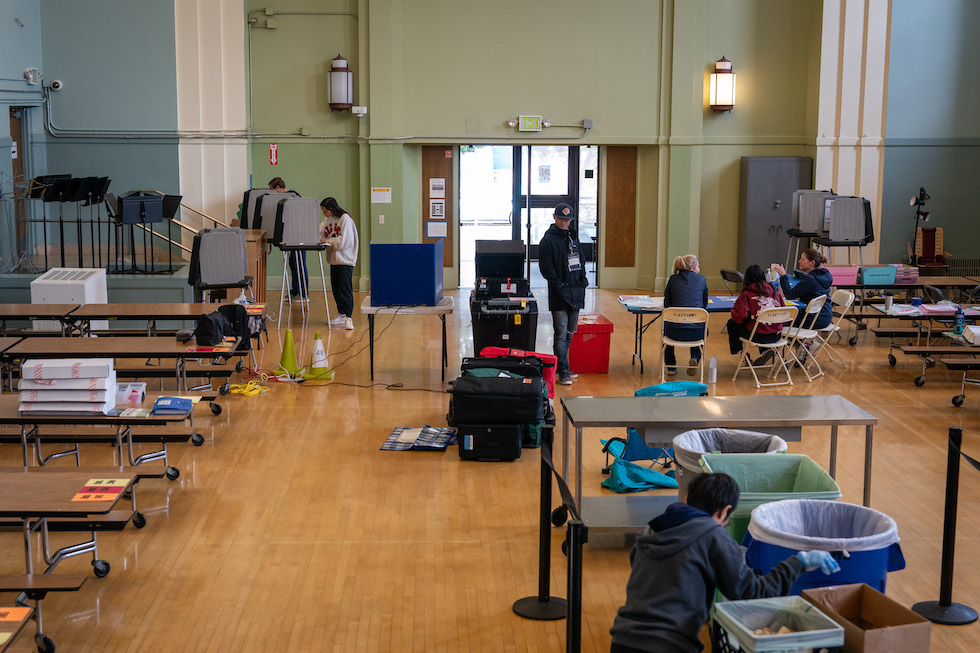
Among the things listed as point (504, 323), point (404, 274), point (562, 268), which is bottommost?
point (504, 323)

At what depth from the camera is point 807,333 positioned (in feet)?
34.0

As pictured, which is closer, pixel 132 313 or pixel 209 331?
pixel 209 331

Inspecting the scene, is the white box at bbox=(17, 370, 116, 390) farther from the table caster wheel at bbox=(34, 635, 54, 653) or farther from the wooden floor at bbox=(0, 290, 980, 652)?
the table caster wheel at bbox=(34, 635, 54, 653)

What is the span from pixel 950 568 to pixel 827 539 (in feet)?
4.59

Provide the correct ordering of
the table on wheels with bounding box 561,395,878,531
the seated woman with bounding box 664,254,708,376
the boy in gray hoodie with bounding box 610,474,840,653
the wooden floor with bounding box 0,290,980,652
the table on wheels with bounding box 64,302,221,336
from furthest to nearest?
the seated woman with bounding box 664,254,708,376 < the table on wheels with bounding box 64,302,221,336 < the table on wheels with bounding box 561,395,878,531 < the wooden floor with bounding box 0,290,980,652 < the boy in gray hoodie with bounding box 610,474,840,653

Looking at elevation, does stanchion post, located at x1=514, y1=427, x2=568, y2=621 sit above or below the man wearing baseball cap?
below

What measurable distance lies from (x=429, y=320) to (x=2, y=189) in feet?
18.7

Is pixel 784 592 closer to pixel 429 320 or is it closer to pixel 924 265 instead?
pixel 429 320

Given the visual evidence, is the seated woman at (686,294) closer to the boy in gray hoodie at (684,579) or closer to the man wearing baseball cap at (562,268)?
the man wearing baseball cap at (562,268)

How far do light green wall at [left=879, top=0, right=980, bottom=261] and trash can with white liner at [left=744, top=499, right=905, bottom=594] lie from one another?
12.1 m

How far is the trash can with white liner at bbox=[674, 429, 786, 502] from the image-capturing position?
527 cm

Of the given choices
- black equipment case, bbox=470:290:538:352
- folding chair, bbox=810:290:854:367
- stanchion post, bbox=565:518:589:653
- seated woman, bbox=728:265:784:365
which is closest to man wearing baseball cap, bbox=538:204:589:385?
black equipment case, bbox=470:290:538:352

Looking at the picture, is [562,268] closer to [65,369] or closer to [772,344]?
[772,344]

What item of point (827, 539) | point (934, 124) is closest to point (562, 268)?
point (827, 539)
